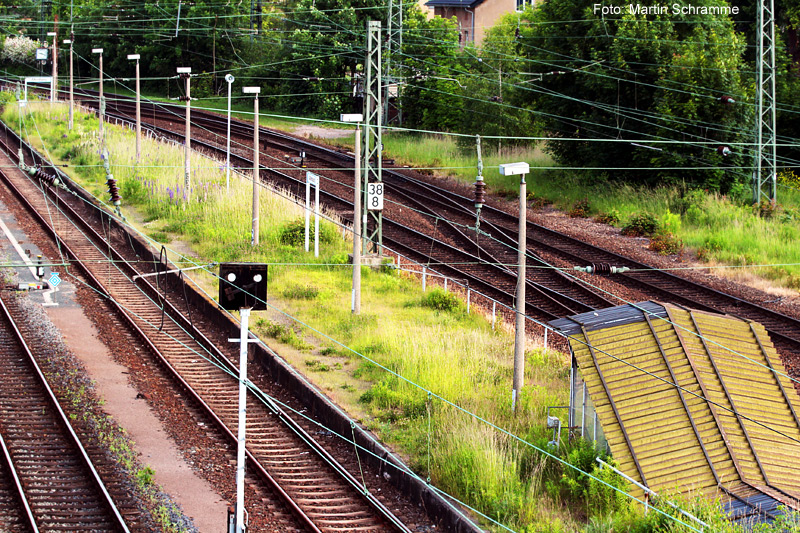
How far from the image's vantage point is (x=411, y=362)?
1655 cm

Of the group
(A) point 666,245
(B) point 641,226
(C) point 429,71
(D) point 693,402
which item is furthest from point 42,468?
(C) point 429,71

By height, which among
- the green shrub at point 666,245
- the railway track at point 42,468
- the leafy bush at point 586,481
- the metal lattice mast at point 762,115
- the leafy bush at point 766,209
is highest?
the metal lattice mast at point 762,115

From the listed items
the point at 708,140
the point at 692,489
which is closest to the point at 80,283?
the point at 692,489

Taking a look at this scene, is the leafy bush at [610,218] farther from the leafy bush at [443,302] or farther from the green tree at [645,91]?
the leafy bush at [443,302]

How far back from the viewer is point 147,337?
19.9 m

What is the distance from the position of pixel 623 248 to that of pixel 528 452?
1523cm

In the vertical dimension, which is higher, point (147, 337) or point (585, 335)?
point (585, 335)

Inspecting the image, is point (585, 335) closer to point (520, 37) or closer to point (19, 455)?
point (19, 455)

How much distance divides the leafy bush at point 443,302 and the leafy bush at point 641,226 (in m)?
9.40

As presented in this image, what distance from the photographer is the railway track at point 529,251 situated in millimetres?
21562

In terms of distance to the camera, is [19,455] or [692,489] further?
[19,455]

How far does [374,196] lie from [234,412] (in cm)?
863

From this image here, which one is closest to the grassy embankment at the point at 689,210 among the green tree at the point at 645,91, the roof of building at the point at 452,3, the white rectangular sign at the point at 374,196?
the green tree at the point at 645,91

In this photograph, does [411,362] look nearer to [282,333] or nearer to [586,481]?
[282,333]
